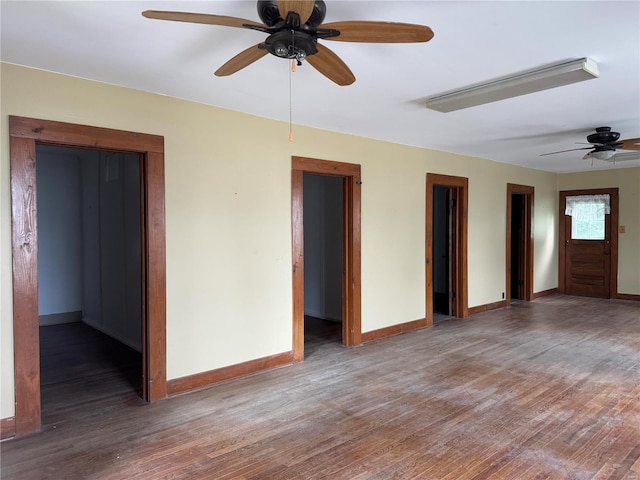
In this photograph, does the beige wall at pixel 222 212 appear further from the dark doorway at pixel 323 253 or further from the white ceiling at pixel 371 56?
the dark doorway at pixel 323 253

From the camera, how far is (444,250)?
319 inches

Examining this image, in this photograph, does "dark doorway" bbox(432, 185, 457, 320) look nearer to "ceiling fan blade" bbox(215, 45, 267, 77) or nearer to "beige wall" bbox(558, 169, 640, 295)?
"beige wall" bbox(558, 169, 640, 295)

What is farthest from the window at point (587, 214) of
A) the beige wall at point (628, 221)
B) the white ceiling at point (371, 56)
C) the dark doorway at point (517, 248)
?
the white ceiling at point (371, 56)

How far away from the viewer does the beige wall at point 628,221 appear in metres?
7.63

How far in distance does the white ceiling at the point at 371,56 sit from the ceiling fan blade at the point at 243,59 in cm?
19

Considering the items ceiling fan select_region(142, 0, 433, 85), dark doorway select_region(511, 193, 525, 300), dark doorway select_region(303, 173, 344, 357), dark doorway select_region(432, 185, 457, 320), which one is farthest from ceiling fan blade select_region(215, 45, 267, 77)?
dark doorway select_region(511, 193, 525, 300)

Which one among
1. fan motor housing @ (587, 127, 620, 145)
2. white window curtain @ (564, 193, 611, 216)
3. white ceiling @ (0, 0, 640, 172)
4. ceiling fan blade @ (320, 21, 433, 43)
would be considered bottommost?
white window curtain @ (564, 193, 611, 216)

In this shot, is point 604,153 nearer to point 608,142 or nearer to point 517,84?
point 608,142

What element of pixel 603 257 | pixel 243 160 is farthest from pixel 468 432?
pixel 603 257

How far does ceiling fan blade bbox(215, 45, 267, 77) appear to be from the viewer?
6.93 ft

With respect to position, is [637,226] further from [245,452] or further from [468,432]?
[245,452]

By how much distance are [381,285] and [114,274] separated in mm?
3419

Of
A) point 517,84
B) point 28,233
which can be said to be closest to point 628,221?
point 517,84

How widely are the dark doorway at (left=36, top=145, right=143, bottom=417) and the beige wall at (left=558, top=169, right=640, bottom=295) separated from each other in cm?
837
